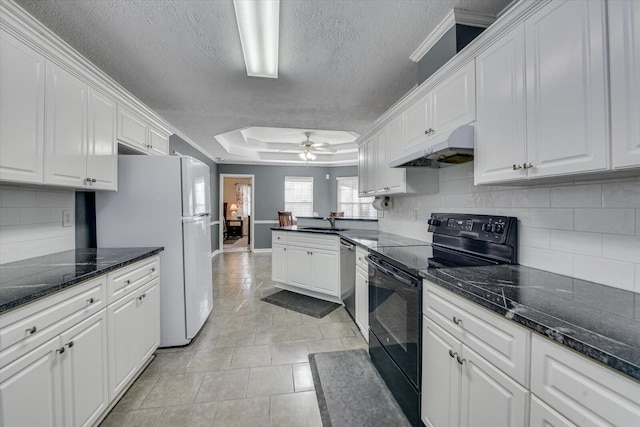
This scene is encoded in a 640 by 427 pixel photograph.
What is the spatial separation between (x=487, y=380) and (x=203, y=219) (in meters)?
2.60

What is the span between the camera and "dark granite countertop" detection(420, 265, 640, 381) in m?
0.65

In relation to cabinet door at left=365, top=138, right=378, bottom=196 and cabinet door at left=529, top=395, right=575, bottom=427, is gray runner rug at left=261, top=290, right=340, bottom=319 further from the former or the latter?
cabinet door at left=529, top=395, right=575, bottom=427

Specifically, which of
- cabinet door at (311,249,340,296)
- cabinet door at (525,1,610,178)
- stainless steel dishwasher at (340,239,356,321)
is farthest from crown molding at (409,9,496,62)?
cabinet door at (311,249,340,296)

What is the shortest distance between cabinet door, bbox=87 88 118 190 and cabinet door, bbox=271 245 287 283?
2154 mm

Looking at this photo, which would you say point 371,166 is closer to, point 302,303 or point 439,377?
point 302,303

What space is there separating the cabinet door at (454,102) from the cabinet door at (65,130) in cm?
250

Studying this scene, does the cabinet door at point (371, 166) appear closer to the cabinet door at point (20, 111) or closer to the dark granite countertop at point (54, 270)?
the dark granite countertop at point (54, 270)

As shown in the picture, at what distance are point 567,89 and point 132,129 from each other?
3.08 metres

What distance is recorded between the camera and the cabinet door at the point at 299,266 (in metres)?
3.48

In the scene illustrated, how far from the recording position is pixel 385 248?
210cm

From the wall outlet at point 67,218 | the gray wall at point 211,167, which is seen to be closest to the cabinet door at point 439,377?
the wall outlet at point 67,218

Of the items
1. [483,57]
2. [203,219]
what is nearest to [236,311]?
[203,219]

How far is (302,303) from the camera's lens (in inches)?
134

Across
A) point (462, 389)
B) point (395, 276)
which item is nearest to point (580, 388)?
point (462, 389)
